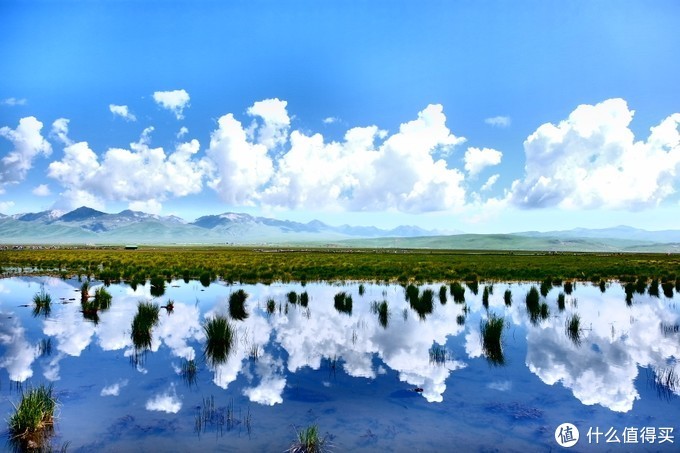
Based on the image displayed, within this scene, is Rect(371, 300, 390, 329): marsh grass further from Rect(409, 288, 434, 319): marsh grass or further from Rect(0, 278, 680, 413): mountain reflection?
Rect(409, 288, 434, 319): marsh grass

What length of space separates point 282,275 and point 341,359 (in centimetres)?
3040

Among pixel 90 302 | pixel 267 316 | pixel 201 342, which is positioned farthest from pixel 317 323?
pixel 90 302

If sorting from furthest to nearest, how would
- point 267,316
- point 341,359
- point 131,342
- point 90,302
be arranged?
1. point 90,302
2. point 267,316
3. point 131,342
4. point 341,359

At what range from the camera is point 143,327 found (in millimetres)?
16250

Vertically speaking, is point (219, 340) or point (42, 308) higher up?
point (219, 340)

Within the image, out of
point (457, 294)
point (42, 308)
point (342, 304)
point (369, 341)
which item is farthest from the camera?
point (457, 294)

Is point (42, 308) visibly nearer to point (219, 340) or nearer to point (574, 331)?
point (219, 340)

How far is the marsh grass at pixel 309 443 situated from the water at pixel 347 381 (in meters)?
0.21

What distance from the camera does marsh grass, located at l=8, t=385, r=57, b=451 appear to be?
7715 millimetres

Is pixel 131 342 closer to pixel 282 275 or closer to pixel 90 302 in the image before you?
pixel 90 302

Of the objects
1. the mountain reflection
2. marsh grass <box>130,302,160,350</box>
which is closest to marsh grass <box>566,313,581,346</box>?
the mountain reflection

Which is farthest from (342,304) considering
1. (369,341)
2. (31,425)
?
(31,425)

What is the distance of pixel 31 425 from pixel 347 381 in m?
6.90

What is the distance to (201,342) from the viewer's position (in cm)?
1524
